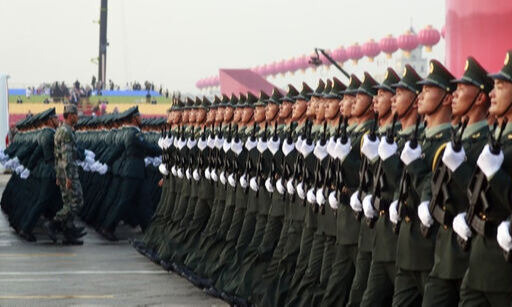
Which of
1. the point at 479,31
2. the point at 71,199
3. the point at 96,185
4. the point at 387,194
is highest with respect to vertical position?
the point at 479,31

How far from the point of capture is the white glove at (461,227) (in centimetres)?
737

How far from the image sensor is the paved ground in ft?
43.6

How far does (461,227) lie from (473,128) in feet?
2.13

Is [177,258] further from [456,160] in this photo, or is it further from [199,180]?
[456,160]

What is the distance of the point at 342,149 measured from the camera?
9711mm

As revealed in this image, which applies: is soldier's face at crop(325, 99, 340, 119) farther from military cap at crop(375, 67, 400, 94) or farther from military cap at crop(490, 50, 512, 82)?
military cap at crop(490, 50, 512, 82)

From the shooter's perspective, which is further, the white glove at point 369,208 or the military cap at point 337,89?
the military cap at point 337,89

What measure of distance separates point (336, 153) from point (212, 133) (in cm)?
512

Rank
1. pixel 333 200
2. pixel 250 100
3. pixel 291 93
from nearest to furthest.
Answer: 1. pixel 333 200
2. pixel 291 93
3. pixel 250 100

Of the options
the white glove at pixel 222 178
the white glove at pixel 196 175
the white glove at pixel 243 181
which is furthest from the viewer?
the white glove at pixel 196 175

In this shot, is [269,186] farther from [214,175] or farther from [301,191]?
[214,175]

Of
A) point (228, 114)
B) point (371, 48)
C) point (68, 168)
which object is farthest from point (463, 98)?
point (371, 48)

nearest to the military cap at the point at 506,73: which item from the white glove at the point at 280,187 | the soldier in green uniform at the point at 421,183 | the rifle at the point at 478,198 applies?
the rifle at the point at 478,198

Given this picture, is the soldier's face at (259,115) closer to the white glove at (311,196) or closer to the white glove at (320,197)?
the white glove at (311,196)
